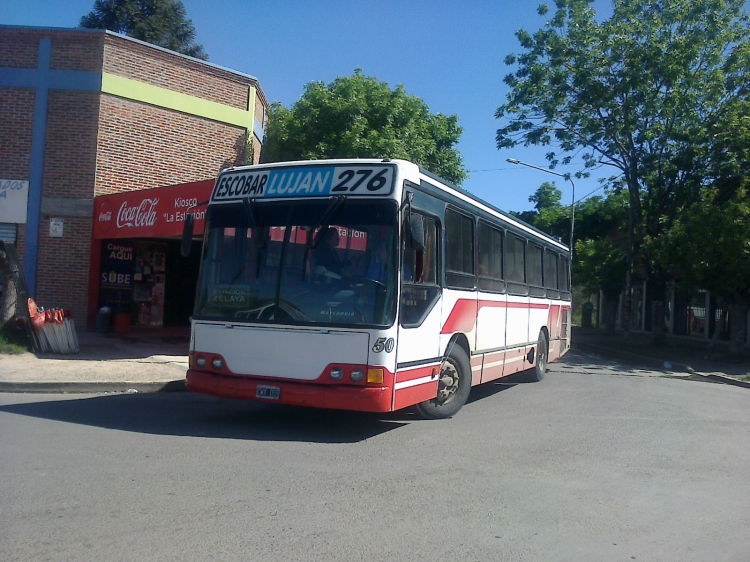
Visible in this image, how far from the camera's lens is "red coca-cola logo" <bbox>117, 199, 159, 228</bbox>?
16359 mm

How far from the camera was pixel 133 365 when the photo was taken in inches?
529

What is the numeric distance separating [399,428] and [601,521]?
3734 millimetres

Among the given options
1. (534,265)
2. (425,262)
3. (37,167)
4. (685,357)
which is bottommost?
(685,357)

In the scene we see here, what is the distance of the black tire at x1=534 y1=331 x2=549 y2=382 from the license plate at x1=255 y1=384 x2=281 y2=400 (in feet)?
24.7

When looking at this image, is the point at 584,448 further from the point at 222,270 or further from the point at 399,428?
the point at 222,270

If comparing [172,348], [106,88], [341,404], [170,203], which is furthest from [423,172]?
[106,88]

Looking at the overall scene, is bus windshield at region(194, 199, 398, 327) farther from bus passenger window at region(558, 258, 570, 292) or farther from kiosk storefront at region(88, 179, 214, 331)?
bus passenger window at region(558, 258, 570, 292)

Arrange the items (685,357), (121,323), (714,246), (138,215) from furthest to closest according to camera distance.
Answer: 1. (685,357)
2. (714,246)
3. (121,323)
4. (138,215)

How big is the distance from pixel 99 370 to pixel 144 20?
102 feet

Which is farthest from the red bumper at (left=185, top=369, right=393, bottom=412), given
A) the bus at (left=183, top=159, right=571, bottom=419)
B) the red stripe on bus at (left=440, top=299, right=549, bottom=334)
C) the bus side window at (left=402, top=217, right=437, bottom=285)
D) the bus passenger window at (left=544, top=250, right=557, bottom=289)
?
the bus passenger window at (left=544, top=250, right=557, bottom=289)

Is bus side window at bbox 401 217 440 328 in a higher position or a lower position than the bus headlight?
higher

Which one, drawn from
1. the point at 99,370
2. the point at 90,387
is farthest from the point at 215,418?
the point at 99,370

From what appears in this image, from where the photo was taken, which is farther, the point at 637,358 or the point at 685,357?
the point at 637,358

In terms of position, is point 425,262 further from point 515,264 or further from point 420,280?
point 515,264
